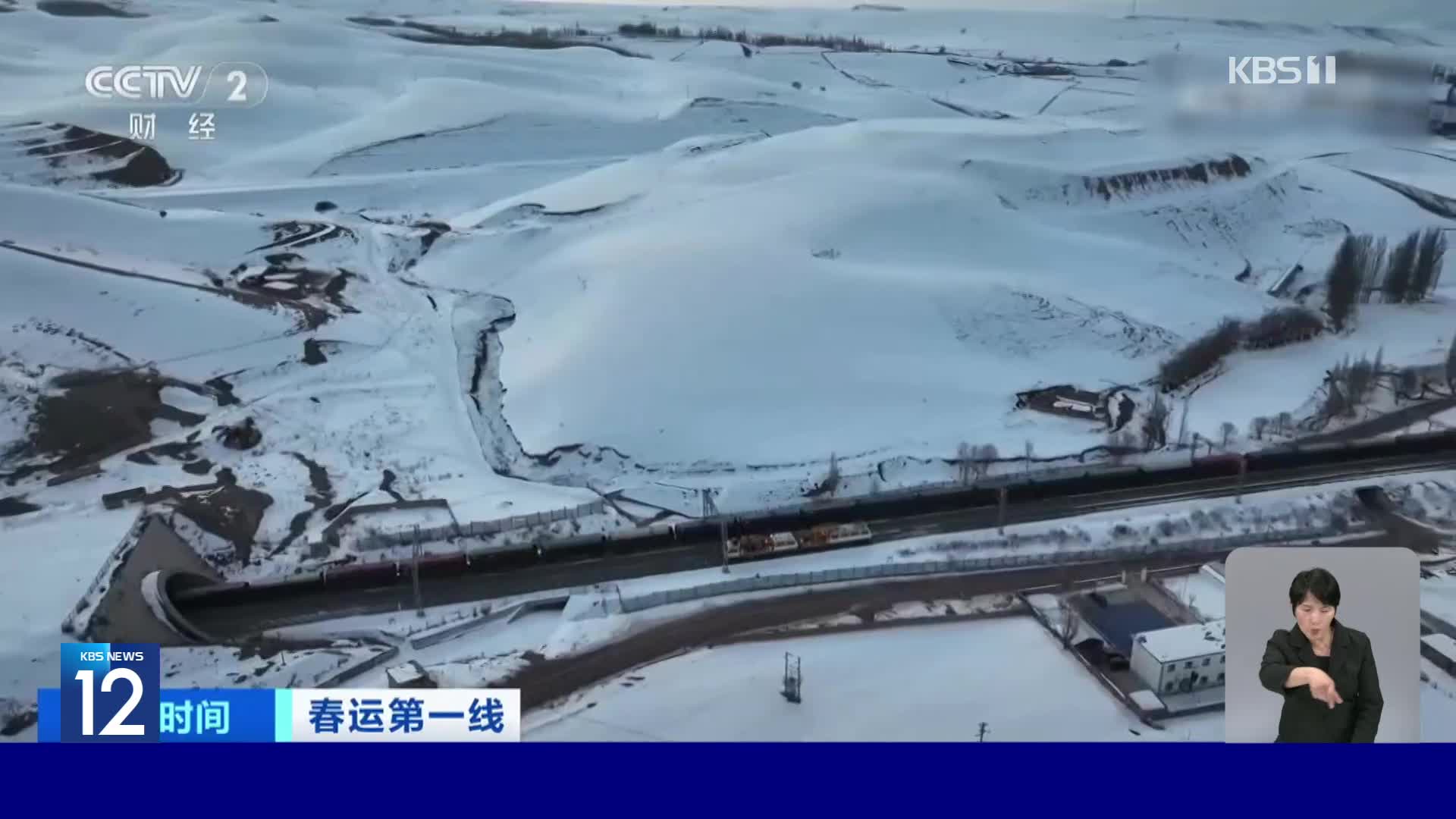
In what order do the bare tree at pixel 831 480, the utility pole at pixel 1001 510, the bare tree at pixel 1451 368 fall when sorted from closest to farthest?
1. the utility pole at pixel 1001 510
2. the bare tree at pixel 831 480
3. the bare tree at pixel 1451 368

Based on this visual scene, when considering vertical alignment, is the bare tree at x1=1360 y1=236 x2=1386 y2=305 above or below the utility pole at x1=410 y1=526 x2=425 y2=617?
above

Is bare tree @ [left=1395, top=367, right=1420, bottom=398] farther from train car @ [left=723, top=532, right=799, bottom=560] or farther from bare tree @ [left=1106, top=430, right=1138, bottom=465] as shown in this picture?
train car @ [left=723, top=532, right=799, bottom=560]

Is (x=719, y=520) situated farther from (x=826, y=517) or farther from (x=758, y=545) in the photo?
(x=826, y=517)

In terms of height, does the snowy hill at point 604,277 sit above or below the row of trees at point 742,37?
below

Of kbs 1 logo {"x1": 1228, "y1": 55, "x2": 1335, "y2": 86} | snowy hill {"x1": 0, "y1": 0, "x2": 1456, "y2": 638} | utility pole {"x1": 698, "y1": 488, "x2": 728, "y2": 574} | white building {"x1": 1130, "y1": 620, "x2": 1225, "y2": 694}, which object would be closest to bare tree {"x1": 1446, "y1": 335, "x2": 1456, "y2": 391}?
snowy hill {"x1": 0, "y1": 0, "x2": 1456, "y2": 638}

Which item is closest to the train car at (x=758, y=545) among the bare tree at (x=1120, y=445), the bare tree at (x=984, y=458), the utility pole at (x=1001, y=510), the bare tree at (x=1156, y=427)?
the utility pole at (x=1001, y=510)

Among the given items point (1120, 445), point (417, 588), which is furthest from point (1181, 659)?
point (417, 588)

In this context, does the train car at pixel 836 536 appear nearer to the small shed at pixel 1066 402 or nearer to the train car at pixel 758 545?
the train car at pixel 758 545
